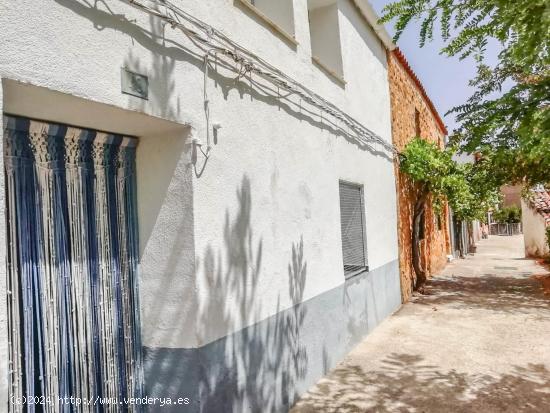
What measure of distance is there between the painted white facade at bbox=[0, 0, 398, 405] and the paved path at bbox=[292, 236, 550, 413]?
3.82 ft

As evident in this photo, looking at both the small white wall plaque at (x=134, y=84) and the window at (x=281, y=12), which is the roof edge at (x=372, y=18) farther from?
the small white wall plaque at (x=134, y=84)

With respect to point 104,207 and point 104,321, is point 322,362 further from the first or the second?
A: point 104,207

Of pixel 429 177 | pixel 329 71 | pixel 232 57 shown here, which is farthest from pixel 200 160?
pixel 429 177

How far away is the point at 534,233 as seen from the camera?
1828 cm

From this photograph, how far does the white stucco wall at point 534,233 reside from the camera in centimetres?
1761

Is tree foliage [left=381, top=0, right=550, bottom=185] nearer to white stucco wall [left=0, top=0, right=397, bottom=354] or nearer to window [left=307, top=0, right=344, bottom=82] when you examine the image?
white stucco wall [left=0, top=0, right=397, bottom=354]

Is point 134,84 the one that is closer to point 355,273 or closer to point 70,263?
point 70,263

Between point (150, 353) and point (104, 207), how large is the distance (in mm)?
1139

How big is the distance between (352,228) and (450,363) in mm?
2320

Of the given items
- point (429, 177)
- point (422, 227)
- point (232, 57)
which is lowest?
point (422, 227)

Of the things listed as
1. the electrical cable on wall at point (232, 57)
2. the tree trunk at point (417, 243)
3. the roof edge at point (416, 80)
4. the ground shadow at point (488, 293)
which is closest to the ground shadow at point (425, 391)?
the electrical cable on wall at point (232, 57)

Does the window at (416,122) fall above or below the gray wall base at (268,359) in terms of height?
above

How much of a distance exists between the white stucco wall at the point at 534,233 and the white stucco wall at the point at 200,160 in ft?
51.7

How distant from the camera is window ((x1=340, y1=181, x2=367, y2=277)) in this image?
6438 millimetres
